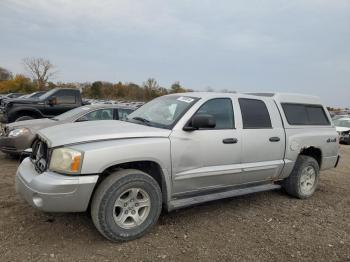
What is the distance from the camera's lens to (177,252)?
354cm

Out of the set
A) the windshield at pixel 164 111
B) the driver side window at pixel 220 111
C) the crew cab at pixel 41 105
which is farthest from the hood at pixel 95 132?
the crew cab at pixel 41 105

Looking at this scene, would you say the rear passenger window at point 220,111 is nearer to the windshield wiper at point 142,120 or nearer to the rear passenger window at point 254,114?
the rear passenger window at point 254,114

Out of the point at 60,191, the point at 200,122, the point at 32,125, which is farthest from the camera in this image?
the point at 32,125

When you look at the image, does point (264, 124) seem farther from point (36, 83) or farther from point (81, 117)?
point (36, 83)

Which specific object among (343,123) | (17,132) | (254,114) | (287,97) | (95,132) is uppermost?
(287,97)

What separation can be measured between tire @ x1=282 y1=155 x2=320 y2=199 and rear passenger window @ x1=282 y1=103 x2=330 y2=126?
0.65 meters

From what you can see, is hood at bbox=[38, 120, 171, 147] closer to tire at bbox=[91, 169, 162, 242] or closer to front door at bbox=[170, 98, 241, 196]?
front door at bbox=[170, 98, 241, 196]

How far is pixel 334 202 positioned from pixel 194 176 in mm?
3042

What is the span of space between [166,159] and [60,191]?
1.23 m

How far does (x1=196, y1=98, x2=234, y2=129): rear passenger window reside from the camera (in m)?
4.50

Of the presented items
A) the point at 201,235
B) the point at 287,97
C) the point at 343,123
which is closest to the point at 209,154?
the point at 201,235

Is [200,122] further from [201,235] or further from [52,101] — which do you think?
[52,101]

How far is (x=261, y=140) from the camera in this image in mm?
4898

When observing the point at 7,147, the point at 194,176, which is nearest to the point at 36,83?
the point at 7,147
